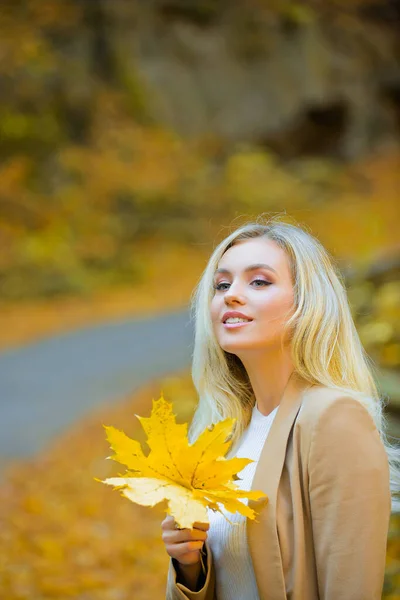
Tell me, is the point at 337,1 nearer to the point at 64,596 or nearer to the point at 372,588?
the point at 64,596

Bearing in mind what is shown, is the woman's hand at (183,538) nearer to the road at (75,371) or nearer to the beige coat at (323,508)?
the beige coat at (323,508)

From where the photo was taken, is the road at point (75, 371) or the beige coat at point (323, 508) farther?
the road at point (75, 371)

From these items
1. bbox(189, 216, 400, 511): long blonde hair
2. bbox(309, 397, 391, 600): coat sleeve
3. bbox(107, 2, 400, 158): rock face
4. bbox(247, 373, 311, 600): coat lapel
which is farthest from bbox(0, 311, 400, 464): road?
bbox(309, 397, 391, 600): coat sleeve

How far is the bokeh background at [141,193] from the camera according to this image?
435 cm

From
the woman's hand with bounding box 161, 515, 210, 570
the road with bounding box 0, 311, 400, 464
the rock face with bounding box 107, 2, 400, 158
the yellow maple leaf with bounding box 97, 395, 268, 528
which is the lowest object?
the woman's hand with bounding box 161, 515, 210, 570

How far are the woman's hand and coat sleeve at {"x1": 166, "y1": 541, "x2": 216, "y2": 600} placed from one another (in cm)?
10

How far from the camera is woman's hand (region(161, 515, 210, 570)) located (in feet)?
5.14

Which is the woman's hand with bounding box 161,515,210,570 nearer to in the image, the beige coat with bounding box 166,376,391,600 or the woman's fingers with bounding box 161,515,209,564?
the woman's fingers with bounding box 161,515,209,564

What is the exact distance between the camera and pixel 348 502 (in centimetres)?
151

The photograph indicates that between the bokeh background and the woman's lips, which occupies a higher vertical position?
the bokeh background

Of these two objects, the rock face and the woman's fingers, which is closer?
the woman's fingers

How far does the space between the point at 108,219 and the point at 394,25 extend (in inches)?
100

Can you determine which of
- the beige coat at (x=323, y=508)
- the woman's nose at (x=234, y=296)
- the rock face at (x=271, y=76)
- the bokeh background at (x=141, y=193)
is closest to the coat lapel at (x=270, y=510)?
the beige coat at (x=323, y=508)

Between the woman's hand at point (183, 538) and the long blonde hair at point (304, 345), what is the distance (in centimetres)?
35
